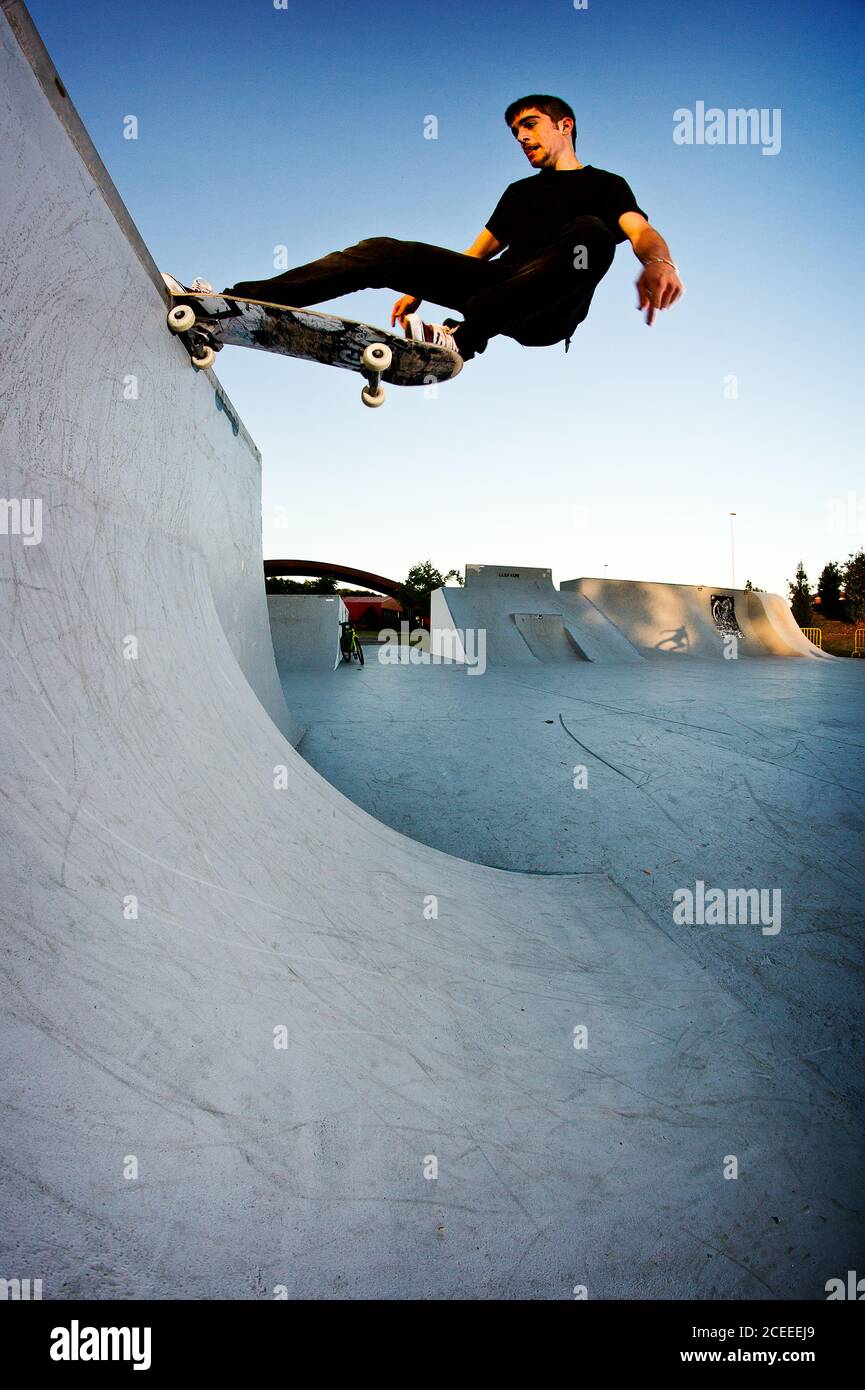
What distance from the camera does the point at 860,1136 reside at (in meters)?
1.43

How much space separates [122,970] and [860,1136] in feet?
6.36

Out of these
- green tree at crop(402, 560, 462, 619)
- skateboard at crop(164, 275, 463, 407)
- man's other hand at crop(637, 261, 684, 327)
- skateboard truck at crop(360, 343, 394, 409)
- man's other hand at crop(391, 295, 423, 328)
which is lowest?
skateboard truck at crop(360, 343, 394, 409)

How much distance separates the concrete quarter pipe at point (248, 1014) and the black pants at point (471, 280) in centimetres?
86

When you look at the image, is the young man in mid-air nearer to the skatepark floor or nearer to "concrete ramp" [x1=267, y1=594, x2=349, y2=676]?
the skatepark floor

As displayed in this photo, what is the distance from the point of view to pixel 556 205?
10.2ft

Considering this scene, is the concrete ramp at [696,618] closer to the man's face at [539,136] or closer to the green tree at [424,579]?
the man's face at [539,136]

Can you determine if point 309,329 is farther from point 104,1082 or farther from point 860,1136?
point 860,1136

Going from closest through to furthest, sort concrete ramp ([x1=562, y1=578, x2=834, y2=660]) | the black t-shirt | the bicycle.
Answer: the black t-shirt → the bicycle → concrete ramp ([x1=562, y1=578, x2=834, y2=660])

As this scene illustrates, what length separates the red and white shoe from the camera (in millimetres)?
2861

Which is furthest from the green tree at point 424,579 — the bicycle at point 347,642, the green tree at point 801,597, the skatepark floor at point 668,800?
the skatepark floor at point 668,800

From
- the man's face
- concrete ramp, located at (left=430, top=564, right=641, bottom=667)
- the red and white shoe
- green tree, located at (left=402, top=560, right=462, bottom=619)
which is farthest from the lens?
green tree, located at (left=402, top=560, right=462, bottom=619)

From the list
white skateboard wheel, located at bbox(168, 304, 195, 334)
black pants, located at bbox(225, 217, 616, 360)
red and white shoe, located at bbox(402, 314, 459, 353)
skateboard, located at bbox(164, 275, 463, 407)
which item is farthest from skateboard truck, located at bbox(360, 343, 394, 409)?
white skateboard wheel, located at bbox(168, 304, 195, 334)

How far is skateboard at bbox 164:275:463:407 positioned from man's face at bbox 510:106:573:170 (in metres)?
1.40
